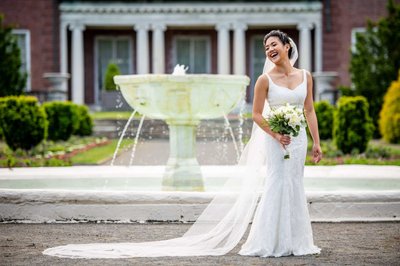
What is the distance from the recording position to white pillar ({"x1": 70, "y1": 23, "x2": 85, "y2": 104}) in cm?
2908

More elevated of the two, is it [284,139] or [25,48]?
[25,48]

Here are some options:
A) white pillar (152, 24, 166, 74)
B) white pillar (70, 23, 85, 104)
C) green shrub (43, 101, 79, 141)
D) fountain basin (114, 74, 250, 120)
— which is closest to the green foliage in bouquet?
fountain basin (114, 74, 250, 120)

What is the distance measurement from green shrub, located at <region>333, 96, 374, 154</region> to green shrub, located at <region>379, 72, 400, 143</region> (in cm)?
277

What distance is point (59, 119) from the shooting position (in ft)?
64.4

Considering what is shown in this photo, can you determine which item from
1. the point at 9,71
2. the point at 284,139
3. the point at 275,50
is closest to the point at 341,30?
the point at 9,71

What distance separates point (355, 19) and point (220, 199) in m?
24.0

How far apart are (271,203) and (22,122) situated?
435 inches

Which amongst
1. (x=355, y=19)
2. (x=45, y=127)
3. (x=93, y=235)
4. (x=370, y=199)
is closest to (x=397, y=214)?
(x=370, y=199)

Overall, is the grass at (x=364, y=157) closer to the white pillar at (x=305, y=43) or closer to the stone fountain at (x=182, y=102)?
the stone fountain at (x=182, y=102)

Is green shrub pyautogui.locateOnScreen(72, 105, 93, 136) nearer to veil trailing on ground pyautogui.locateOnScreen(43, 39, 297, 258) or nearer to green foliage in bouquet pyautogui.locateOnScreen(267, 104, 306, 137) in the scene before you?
veil trailing on ground pyautogui.locateOnScreen(43, 39, 297, 258)

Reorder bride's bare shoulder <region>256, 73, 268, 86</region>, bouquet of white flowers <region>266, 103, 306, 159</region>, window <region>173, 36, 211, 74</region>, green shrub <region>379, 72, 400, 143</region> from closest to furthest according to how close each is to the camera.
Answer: bouquet of white flowers <region>266, 103, 306, 159</region>, bride's bare shoulder <region>256, 73, 268, 86</region>, green shrub <region>379, 72, 400, 143</region>, window <region>173, 36, 211, 74</region>

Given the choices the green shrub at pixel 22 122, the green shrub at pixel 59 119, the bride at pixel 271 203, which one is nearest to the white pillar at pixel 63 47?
the green shrub at pixel 59 119

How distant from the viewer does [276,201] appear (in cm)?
602

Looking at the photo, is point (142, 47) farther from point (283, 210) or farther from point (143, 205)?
point (283, 210)
